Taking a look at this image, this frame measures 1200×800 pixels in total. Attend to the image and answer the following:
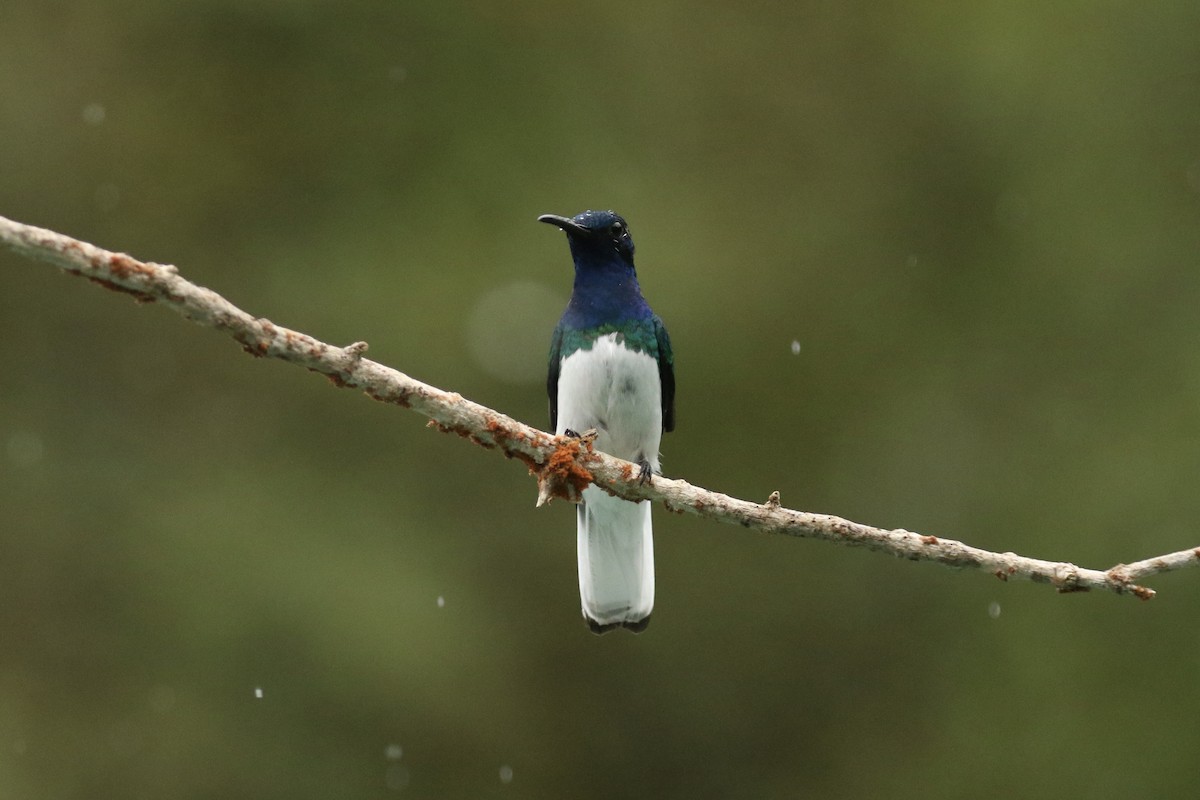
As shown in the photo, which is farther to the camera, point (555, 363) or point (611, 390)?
point (555, 363)

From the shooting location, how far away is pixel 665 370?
6316 millimetres

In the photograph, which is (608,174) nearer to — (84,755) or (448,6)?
(448,6)

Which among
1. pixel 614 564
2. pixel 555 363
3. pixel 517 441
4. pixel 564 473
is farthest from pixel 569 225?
pixel 517 441

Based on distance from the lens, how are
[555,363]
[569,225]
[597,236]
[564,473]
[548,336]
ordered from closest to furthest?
1. [564,473]
2. [569,225]
3. [597,236]
4. [555,363]
5. [548,336]

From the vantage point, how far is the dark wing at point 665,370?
6.21 meters

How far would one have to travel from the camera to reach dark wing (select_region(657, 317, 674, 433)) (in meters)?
6.21

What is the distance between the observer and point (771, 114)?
36.5ft

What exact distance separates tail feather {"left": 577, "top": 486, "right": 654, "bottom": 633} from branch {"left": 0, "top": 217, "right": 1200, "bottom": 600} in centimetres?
185

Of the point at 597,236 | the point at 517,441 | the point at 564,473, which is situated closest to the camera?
the point at 517,441

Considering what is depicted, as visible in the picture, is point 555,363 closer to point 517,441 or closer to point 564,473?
point 564,473

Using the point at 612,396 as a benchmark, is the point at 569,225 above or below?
above

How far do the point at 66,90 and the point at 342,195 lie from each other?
2.15 metres

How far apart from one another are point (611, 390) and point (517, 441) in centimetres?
176

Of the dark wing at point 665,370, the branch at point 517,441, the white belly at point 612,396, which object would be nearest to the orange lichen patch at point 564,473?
the branch at point 517,441
